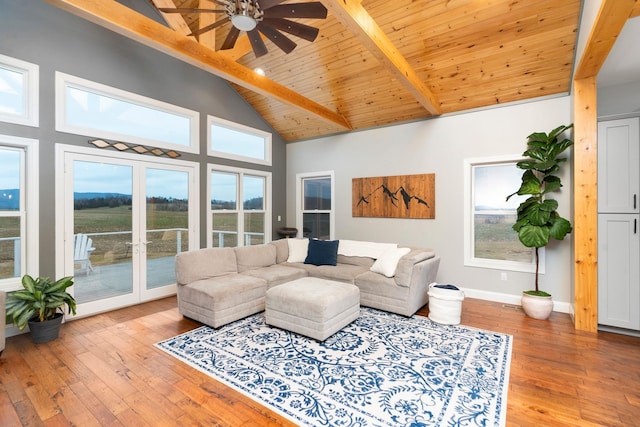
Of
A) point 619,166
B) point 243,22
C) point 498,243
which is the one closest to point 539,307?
point 498,243

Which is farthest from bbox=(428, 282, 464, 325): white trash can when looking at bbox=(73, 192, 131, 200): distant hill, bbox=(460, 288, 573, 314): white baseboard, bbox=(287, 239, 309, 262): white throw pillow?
bbox=(73, 192, 131, 200): distant hill

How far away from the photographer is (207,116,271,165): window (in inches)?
207

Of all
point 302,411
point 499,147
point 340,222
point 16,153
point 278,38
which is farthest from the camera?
point 340,222

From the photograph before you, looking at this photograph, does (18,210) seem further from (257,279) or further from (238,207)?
(238,207)

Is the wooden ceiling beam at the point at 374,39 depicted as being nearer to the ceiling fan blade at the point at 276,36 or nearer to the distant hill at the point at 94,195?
the ceiling fan blade at the point at 276,36

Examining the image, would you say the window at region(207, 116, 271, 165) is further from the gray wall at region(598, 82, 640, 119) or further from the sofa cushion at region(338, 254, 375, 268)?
the gray wall at region(598, 82, 640, 119)

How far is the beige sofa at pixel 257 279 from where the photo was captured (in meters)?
3.41

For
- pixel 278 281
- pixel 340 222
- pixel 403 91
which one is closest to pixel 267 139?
pixel 340 222

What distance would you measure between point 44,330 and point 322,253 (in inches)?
133

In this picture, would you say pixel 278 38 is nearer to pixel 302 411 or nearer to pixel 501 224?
pixel 302 411

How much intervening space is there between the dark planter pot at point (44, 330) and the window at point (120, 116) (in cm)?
219

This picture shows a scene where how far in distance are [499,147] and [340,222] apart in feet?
9.60

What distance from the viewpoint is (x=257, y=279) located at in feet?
12.6

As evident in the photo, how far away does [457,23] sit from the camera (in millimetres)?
3344
